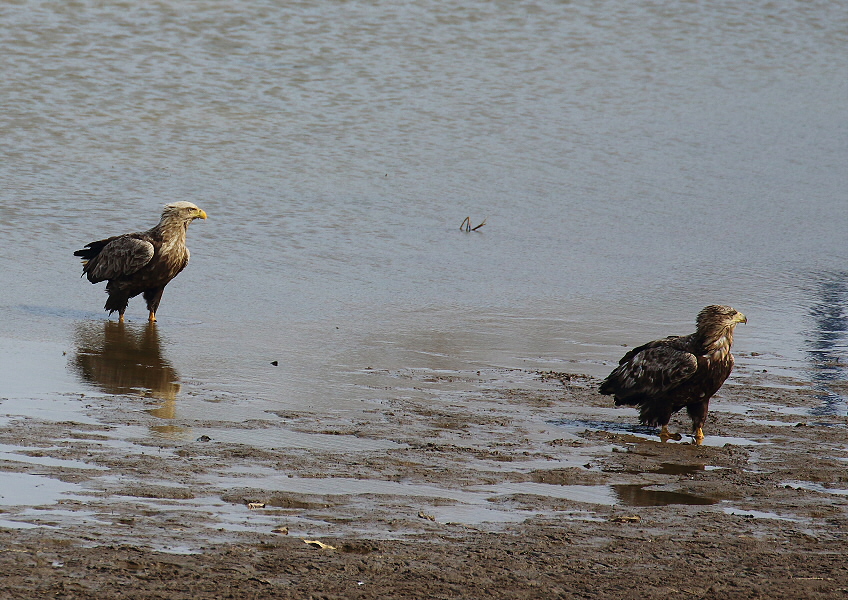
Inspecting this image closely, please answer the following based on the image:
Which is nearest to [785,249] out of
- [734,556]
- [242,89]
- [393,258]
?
[393,258]

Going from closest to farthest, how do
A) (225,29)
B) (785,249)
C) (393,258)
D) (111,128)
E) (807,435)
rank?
(807,435) < (393,258) < (785,249) < (111,128) < (225,29)

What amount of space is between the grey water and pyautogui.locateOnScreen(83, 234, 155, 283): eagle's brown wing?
40 centimetres

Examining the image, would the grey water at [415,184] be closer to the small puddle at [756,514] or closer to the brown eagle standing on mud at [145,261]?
the brown eagle standing on mud at [145,261]

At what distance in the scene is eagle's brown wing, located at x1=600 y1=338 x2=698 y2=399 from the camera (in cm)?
827

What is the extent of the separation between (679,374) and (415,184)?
9902 mm

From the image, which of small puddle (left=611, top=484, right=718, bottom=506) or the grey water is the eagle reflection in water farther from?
small puddle (left=611, top=484, right=718, bottom=506)

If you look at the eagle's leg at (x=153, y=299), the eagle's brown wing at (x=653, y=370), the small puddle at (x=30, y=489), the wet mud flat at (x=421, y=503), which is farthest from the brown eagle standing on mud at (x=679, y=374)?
the eagle's leg at (x=153, y=299)

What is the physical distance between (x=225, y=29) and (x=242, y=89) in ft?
11.9

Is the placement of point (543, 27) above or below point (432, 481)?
above

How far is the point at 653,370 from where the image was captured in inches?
332

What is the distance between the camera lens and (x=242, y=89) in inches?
843

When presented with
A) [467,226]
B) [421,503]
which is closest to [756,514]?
[421,503]

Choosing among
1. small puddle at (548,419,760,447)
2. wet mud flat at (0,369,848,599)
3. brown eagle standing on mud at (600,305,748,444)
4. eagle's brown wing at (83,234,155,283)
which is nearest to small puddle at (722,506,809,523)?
wet mud flat at (0,369,848,599)

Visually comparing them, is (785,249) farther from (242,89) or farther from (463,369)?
(242,89)
